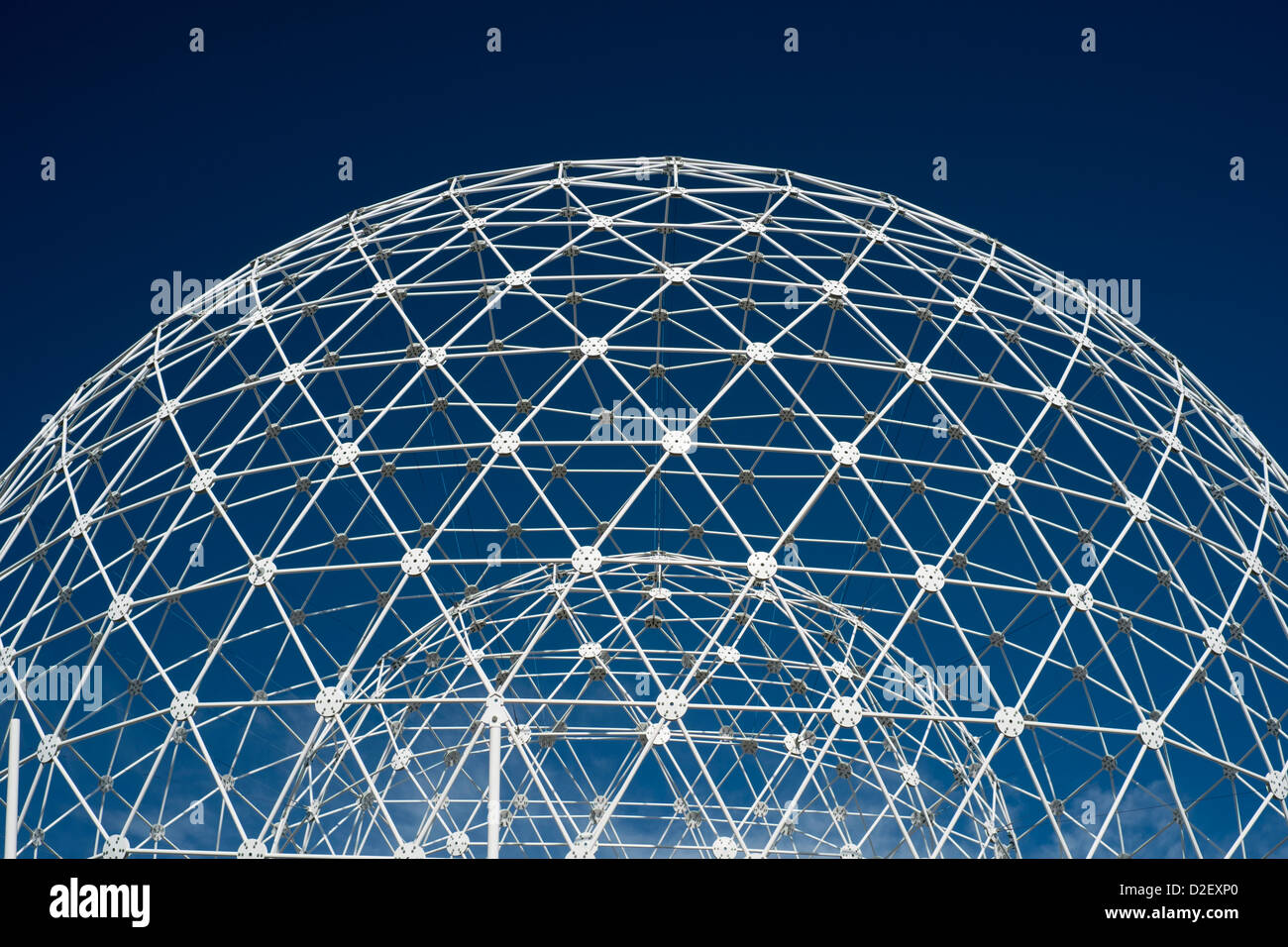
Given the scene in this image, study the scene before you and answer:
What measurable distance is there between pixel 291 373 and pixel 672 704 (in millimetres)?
10827

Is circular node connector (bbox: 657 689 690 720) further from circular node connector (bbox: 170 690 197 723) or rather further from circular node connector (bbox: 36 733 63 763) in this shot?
circular node connector (bbox: 36 733 63 763)

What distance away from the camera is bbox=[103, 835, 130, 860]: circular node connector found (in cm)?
2161

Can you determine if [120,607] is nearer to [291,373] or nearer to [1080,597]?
[291,373]

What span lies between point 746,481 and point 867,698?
686 inches

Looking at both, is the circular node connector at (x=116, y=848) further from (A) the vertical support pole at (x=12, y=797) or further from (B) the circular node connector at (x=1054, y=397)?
(B) the circular node connector at (x=1054, y=397)

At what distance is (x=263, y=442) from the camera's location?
27094 millimetres

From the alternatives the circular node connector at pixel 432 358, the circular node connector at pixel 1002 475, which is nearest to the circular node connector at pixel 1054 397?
the circular node connector at pixel 1002 475

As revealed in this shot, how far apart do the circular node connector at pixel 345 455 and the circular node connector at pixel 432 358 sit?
217cm

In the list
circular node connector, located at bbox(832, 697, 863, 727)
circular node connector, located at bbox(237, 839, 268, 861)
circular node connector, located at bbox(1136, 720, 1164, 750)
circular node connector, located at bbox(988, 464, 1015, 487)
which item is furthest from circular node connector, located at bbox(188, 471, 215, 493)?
circular node connector, located at bbox(1136, 720, 1164, 750)

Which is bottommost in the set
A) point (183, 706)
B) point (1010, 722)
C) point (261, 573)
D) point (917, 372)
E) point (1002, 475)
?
point (1010, 722)

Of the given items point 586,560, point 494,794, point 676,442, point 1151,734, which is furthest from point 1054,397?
point 494,794

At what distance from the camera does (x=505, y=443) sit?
23234mm
